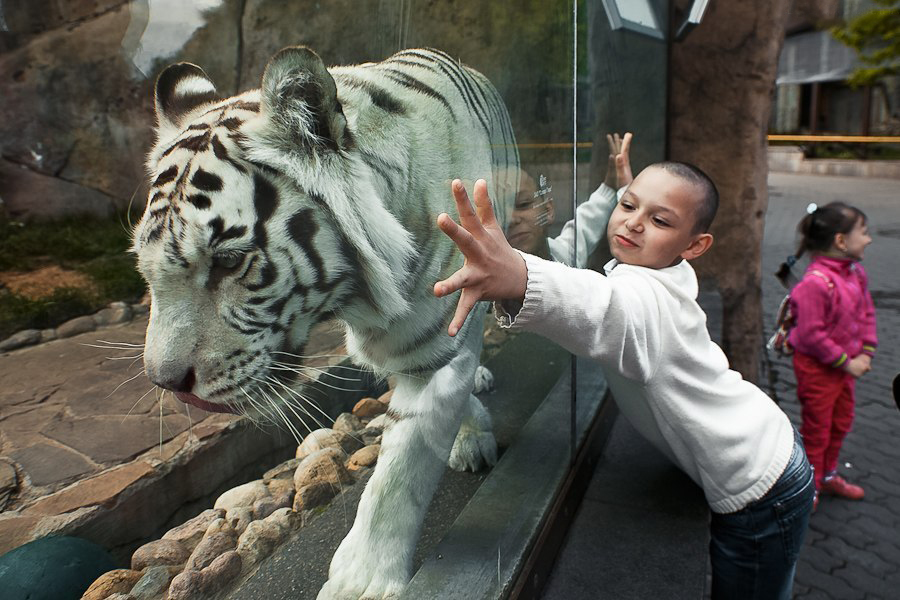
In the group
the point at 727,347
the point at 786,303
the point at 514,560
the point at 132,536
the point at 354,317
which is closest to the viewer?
the point at 132,536

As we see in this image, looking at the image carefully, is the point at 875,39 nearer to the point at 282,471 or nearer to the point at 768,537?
the point at 768,537

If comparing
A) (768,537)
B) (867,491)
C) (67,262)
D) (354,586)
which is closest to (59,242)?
(67,262)

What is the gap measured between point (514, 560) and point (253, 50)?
1450 millimetres

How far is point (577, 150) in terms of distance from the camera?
7.49 ft

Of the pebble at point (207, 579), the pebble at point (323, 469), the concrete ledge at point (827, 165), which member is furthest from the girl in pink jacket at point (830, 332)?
the concrete ledge at point (827, 165)

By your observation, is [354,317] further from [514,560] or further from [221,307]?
[514,560]

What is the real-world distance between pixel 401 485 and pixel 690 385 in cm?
86

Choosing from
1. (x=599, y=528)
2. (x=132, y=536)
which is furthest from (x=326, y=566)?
(x=599, y=528)

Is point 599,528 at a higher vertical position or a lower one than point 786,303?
lower

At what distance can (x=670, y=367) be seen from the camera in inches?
69.1

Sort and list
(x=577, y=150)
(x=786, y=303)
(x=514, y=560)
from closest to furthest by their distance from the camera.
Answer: (x=514, y=560), (x=577, y=150), (x=786, y=303)

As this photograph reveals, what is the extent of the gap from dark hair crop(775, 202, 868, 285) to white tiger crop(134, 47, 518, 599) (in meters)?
2.33

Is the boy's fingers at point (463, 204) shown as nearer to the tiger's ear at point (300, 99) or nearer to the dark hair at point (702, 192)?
the tiger's ear at point (300, 99)

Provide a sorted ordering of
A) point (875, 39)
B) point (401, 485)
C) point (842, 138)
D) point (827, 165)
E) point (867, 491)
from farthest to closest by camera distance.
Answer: point (842, 138) < point (827, 165) < point (875, 39) < point (867, 491) < point (401, 485)
